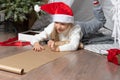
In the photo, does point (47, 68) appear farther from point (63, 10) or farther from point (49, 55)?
point (63, 10)

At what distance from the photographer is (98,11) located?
1764 mm

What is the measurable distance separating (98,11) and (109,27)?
40 centimetres

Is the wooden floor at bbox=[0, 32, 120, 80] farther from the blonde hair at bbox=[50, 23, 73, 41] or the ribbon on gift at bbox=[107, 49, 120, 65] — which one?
the blonde hair at bbox=[50, 23, 73, 41]

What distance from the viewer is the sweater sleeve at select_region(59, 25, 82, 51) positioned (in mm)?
1598

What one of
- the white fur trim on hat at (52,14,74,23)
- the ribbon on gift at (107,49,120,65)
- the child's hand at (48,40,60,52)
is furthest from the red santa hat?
the ribbon on gift at (107,49,120,65)

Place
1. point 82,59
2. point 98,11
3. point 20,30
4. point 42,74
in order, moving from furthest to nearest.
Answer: point 20,30, point 98,11, point 82,59, point 42,74

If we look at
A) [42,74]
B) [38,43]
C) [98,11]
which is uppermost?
[98,11]

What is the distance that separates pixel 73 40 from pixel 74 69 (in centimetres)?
35

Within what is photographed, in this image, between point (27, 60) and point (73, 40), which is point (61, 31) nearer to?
point (73, 40)

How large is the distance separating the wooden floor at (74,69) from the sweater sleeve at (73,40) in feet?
0.13

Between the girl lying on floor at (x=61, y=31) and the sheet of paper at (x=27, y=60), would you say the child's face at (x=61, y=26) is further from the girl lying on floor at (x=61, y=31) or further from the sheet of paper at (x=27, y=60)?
the sheet of paper at (x=27, y=60)

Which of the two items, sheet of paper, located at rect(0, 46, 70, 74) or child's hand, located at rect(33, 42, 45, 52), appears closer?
sheet of paper, located at rect(0, 46, 70, 74)

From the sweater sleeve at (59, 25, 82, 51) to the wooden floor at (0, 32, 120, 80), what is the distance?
0.13 feet

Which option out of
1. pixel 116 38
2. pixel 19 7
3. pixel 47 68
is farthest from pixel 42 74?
pixel 19 7
